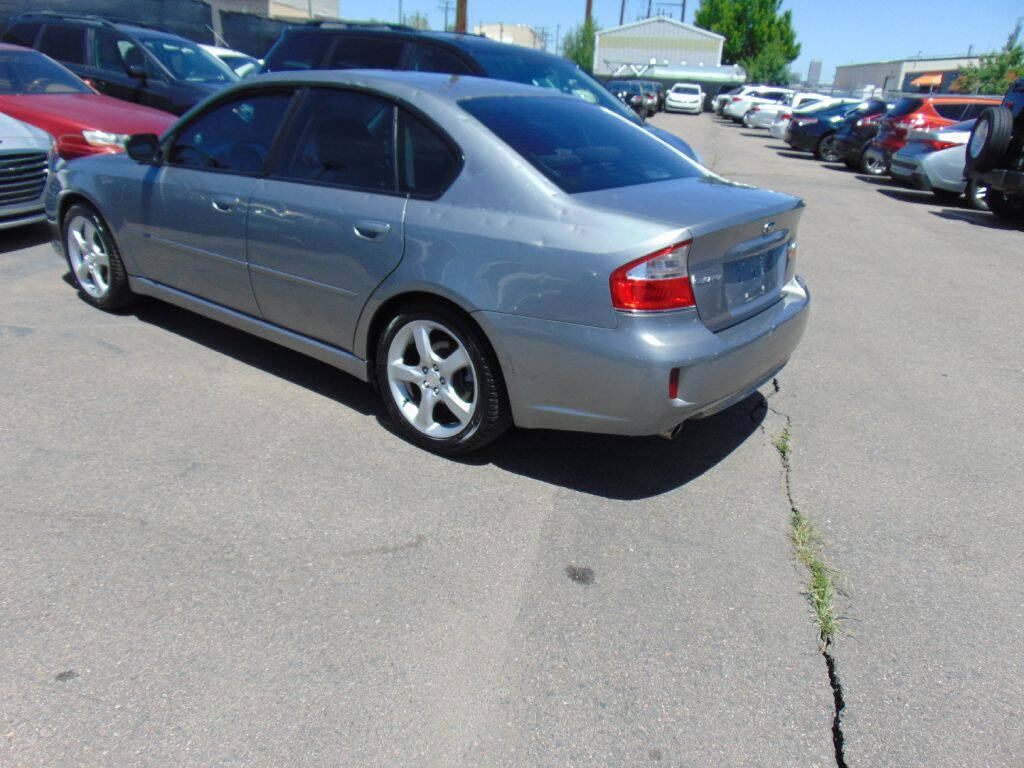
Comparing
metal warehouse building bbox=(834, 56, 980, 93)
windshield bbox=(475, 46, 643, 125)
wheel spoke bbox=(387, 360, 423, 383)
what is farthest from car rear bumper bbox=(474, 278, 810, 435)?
metal warehouse building bbox=(834, 56, 980, 93)

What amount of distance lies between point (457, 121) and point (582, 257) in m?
0.95

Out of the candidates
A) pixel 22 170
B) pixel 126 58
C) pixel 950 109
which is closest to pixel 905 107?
pixel 950 109

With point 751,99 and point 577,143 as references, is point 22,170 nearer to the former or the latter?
point 577,143

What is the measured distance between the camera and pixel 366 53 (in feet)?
27.4

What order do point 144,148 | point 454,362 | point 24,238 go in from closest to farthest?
point 454,362 < point 144,148 < point 24,238

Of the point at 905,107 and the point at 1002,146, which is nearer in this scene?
the point at 1002,146

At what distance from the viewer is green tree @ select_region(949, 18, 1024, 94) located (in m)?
29.9

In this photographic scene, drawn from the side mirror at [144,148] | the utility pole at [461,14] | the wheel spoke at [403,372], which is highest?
the utility pole at [461,14]

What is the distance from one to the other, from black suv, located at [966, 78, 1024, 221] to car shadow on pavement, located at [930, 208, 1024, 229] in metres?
0.34

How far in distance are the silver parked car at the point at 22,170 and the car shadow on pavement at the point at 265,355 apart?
2.20m

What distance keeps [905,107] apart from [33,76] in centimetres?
1374

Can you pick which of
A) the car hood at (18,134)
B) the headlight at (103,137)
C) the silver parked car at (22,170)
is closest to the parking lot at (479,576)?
the silver parked car at (22,170)

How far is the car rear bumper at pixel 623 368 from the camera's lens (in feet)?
10.1

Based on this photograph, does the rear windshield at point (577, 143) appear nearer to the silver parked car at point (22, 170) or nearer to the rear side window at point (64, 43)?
the silver parked car at point (22, 170)
